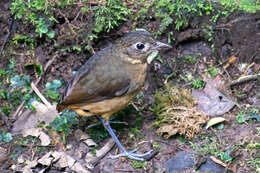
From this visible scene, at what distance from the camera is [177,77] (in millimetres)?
5570

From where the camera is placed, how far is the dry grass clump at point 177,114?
4.61 m

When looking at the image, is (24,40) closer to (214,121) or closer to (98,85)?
(98,85)

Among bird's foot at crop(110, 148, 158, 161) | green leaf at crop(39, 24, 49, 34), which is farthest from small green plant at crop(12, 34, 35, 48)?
bird's foot at crop(110, 148, 158, 161)

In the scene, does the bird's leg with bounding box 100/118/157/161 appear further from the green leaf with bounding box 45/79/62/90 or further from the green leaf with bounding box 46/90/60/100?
the green leaf with bounding box 45/79/62/90

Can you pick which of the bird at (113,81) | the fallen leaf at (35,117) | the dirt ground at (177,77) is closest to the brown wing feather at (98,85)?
the bird at (113,81)

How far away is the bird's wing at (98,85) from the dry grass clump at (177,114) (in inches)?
28.2

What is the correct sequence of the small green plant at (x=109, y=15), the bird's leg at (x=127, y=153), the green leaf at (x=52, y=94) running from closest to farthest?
the bird's leg at (x=127, y=153)
the green leaf at (x=52, y=94)
the small green plant at (x=109, y=15)

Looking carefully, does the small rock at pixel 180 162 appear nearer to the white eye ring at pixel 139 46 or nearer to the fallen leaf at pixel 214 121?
the fallen leaf at pixel 214 121

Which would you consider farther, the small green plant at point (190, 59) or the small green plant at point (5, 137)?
the small green plant at point (190, 59)

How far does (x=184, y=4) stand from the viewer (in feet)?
18.3

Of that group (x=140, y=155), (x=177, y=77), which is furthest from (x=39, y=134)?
(x=177, y=77)

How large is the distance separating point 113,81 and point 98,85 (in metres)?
0.21

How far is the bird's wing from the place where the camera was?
458 cm

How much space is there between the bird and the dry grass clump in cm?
49
